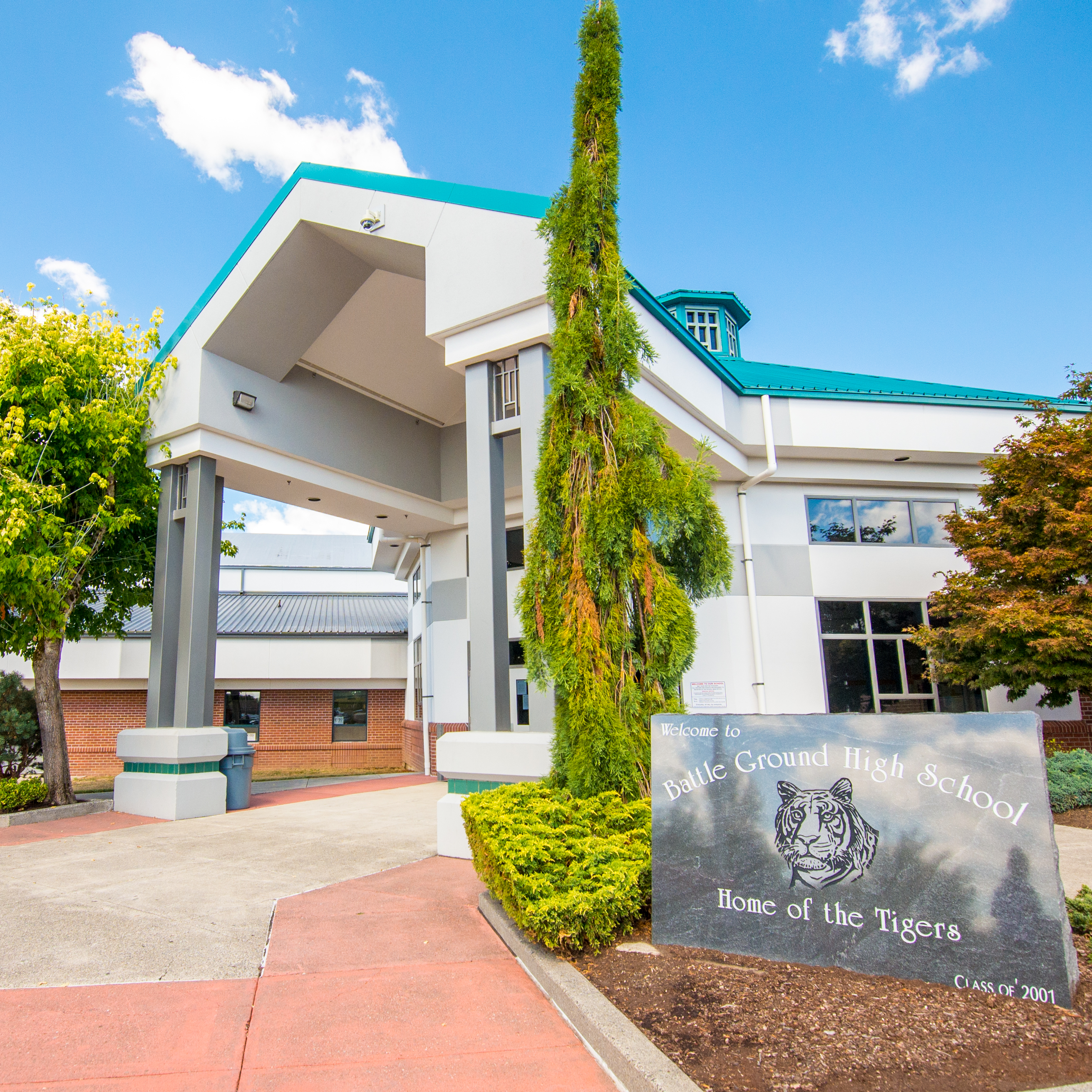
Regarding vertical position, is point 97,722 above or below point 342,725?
above

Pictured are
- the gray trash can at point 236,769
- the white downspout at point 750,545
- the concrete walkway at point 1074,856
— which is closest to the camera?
the concrete walkway at point 1074,856

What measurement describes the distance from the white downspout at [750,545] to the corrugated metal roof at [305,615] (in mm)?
13261

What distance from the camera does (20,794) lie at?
11.0 meters

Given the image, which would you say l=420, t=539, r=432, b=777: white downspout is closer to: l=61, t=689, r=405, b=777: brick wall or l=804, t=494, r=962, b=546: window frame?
l=61, t=689, r=405, b=777: brick wall

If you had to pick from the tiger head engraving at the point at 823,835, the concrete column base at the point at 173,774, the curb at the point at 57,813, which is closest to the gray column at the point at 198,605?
the concrete column base at the point at 173,774

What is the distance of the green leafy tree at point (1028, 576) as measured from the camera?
936cm

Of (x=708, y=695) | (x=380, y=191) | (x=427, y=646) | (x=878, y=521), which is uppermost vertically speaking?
(x=380, y=191)

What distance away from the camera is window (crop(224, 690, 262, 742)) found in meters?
23.3

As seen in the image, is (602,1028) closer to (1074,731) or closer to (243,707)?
(1074,731)

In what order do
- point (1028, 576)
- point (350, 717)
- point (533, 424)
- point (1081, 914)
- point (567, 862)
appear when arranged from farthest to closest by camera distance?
point (350, 717), point (1028, 576), point (533, 424), point (567, 862), point (1081, 914)

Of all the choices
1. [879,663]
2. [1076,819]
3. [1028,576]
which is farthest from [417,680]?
[1076,819]

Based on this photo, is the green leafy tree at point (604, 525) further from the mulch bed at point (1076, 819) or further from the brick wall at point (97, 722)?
the brick wall at point (97, 722)

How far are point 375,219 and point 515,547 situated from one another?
7.17 metres

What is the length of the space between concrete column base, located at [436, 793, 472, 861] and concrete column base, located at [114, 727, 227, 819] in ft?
15.2
